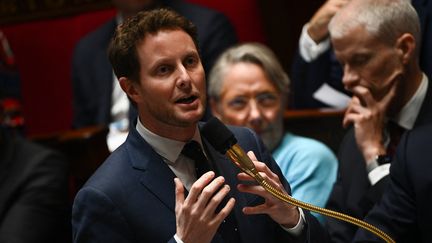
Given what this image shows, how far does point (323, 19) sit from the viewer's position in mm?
1741

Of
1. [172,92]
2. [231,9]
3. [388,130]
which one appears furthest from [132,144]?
[231,9]

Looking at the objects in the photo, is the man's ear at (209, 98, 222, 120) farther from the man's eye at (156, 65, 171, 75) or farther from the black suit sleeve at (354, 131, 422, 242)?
the man's eye at (156, 65, 171, 75)

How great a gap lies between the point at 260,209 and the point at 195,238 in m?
0.09

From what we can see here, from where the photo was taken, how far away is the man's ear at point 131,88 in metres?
1.11

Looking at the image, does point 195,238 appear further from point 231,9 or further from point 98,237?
point 231,9

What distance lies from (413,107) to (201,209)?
57cm

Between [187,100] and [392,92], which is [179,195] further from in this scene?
[392,92]

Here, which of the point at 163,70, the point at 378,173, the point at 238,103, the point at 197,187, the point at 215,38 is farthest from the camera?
the point at 215,38

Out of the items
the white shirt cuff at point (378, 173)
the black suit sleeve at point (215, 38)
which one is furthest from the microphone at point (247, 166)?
the black suit sleeve at point (215, 38)

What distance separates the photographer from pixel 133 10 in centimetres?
204

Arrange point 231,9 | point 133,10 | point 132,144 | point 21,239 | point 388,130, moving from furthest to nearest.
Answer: point 231,9, point 133,10, point 21,239, point 388,130, point 132,144

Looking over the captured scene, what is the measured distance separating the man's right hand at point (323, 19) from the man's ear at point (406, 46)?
261mm

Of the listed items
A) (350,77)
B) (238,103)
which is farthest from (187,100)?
(238,103)

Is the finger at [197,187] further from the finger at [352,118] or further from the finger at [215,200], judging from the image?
the finger at [352,118]
